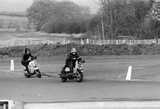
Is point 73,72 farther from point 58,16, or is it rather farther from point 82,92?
point 58,16

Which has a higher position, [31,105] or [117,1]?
[117,1]

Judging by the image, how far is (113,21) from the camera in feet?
182

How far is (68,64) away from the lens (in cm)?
1226

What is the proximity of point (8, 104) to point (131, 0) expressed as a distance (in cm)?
5891

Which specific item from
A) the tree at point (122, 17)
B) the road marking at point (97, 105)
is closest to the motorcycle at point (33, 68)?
the road marking at point (97, 105)

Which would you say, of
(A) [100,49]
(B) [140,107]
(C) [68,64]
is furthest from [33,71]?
(A) [100,49]

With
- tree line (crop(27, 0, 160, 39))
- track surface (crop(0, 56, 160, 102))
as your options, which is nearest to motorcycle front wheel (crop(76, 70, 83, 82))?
track surface (crop(0, 56, 160, 102))

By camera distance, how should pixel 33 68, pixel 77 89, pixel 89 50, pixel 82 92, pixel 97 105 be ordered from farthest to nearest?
pixel 89 50
pixel 33 68
pixel 77 89
pixel 82 92
pixel 97 105

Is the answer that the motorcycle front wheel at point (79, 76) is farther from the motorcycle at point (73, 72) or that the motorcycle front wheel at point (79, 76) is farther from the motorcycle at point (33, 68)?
the motorcycle at point (33, 68)

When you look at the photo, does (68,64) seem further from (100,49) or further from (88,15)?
(88,15)

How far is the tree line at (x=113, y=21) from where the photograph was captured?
5419cm

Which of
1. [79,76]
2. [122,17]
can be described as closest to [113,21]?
[122,17]

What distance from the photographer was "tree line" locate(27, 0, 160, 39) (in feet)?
178

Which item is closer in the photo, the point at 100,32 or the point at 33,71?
the point at 33,71
